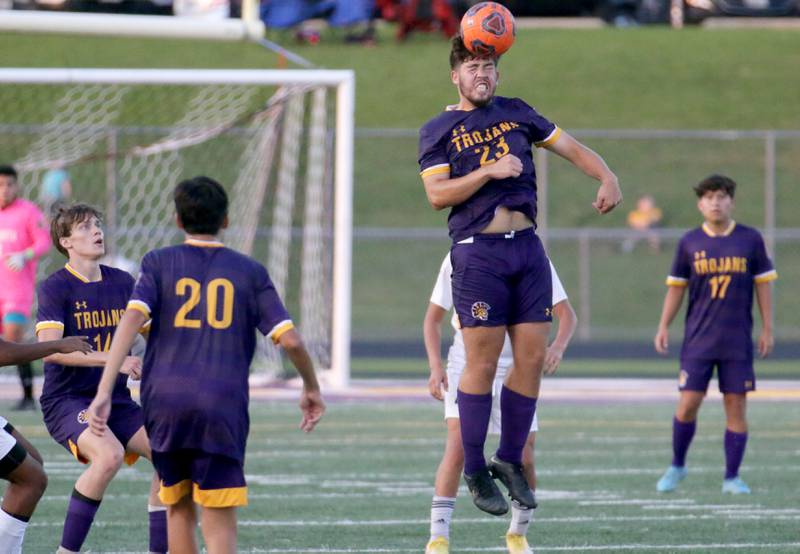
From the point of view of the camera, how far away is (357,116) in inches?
1137

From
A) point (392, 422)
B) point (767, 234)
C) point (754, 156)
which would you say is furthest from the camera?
point (754, 156)

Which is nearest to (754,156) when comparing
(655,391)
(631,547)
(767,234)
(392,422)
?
(767,234)

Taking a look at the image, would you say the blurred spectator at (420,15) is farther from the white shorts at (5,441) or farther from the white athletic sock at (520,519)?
the white shorts at (5,441)

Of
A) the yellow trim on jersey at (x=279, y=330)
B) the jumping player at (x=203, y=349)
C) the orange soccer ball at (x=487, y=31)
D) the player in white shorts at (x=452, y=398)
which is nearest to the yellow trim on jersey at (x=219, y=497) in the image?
the jumping player at (x=203, y=349)

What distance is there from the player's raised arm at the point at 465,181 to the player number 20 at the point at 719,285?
367 centimetres

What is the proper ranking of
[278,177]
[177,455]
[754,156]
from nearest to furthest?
[177,455], [278,177], [754,156]

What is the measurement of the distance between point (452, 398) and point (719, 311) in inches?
114

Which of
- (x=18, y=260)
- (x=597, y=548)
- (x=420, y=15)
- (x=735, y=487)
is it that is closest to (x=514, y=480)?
(x=597, y=548)

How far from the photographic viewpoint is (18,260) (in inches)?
513

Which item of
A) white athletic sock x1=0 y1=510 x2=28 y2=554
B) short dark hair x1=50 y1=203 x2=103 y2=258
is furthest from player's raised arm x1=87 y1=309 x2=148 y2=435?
short dark hair x1=50 y1=203 x2=103 y2=258

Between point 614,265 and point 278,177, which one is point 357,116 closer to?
point 614,265

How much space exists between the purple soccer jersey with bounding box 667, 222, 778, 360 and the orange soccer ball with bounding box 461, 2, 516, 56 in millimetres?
3629

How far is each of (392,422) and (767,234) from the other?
8789 millimetres

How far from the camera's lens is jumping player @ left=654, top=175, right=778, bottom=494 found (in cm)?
954
